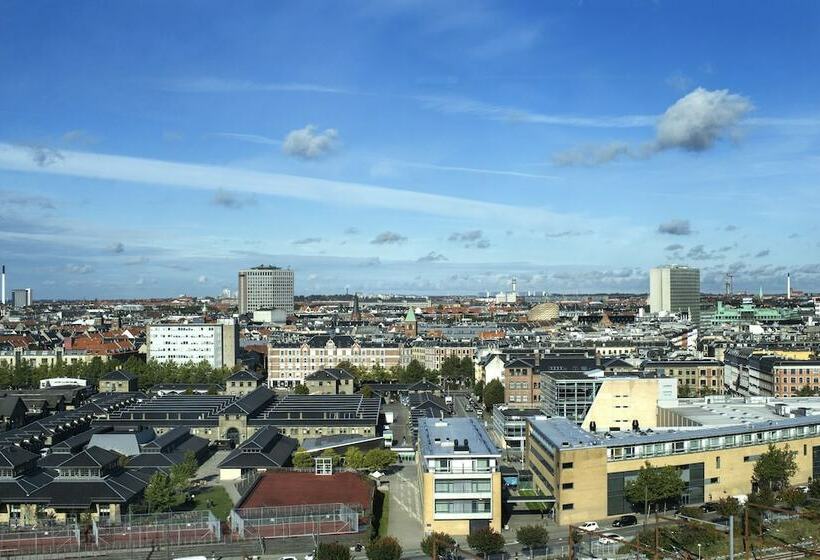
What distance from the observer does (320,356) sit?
55.7 metres

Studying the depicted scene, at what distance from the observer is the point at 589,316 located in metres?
101

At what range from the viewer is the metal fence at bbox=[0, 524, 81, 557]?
18.9m

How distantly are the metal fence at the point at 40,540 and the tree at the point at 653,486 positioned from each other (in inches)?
501

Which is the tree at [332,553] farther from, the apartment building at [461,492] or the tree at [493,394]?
the tree at [493,394]

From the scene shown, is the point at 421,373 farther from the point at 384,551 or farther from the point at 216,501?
the point at 384,551

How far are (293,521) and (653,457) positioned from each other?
29.9 ft

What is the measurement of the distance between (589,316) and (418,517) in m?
80.8

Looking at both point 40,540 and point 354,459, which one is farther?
point 354,459

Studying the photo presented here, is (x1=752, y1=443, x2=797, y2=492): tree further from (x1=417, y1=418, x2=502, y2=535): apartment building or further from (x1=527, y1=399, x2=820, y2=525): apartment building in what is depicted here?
(x1=417, y1=418, x2=502, y2=535): apartment building

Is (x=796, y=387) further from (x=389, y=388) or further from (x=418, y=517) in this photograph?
(x=418, y=517)

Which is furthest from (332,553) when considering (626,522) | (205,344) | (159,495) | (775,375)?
(205,344)

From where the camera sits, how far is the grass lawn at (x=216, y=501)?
75.4ft

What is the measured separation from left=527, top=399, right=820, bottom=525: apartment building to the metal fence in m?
11.0

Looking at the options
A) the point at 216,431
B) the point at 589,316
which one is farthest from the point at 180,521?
the point at 589,316
